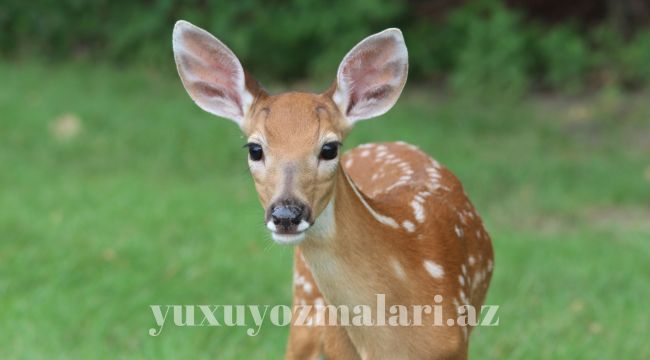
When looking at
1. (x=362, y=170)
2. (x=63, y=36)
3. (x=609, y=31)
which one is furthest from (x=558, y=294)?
(x=63, y=36)

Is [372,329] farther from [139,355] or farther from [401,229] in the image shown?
[139,355]

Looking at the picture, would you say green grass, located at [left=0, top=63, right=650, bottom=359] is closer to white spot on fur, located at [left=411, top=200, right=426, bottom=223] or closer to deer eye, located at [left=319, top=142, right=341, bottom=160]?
white spot on fur, located at [left=411, top=200, right=426, bottom=223]

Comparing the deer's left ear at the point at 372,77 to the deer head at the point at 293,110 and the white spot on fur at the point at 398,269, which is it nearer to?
the deer head at the point at 293,110

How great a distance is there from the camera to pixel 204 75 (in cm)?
373

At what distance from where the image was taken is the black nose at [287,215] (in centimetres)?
316

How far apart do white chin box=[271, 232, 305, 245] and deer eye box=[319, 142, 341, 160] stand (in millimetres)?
252

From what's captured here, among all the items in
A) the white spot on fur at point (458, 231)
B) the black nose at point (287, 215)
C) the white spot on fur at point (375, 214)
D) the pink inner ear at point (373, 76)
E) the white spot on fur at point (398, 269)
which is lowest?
the white spot on fur at point (458, 231)

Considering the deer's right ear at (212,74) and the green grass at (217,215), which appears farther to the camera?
the green grass at (217,215)

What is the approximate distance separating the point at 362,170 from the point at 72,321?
168cm

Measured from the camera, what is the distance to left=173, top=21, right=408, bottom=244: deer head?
3244 millimetres

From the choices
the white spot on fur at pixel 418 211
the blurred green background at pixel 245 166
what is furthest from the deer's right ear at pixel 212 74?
the blurred green background at pixel 245 166

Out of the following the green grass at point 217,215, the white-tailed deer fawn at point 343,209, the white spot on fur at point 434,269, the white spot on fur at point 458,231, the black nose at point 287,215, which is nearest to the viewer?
the black nose at point 287,215

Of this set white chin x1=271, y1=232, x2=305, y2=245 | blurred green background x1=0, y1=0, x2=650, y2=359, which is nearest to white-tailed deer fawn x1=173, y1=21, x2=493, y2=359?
white chin x1=271, y1=232, x2=305, y2=245

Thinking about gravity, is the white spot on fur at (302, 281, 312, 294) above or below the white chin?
→ below
